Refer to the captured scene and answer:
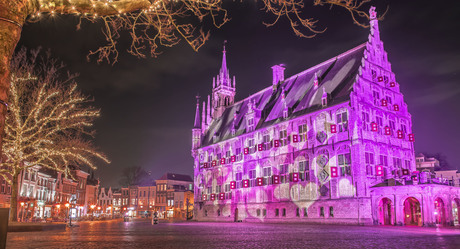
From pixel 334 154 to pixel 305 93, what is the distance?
8.74m

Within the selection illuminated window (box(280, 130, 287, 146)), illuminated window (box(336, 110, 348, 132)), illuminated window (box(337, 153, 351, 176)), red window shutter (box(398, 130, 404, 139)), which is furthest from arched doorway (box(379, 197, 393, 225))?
illuminated window (box(280, 130, 287, 146))

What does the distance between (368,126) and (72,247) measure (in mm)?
26616

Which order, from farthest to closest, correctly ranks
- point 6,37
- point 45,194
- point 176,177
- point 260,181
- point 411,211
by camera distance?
point 176,177
point 45,194
point 260,181
point 411,211
point 6,37

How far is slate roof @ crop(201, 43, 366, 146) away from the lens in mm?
34312

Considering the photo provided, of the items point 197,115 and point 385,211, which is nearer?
point 385,211

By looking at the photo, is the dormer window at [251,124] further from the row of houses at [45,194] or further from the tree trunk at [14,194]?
the tree trunk at [14,194]

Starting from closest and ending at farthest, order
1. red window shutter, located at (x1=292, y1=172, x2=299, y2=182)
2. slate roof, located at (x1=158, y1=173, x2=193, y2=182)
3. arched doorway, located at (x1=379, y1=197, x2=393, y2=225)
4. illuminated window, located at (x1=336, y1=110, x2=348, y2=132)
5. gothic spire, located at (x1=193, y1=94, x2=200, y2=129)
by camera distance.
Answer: arched doorway, located at (x1=379, y1=197, x2=393, y2=225) < illuminated window, located at (x1=336, y1=110, x2=348, y2=132) < red window shutter, located at (x1=292, y1=172, x2=299, y2=182) < gothic spire, located at (x1=193, y1=94, x2=200, y2=129) < slate roof, located at (x1=158, y1=173, x2=193, y2=182)

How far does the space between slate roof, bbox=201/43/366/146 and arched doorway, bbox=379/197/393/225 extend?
9.03 metres

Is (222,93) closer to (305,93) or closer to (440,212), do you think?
(305,93)

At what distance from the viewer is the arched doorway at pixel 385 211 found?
30.4 meters

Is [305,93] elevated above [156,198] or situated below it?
above

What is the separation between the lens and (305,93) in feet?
127

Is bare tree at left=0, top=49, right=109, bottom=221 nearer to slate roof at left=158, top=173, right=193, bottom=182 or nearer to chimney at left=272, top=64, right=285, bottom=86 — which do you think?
chimney at left=272, top=64, right=285, bottom=86

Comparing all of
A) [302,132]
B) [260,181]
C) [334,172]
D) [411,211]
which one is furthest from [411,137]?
[260,181]
